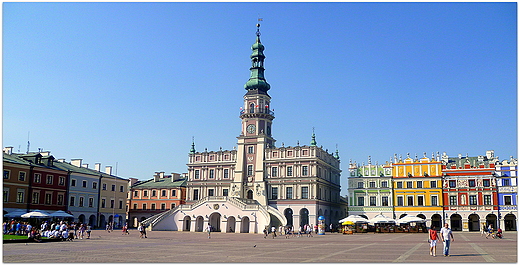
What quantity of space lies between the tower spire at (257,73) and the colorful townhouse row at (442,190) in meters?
18.1

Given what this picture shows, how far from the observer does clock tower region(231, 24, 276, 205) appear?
7444 cm

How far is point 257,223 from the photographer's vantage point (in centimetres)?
6438

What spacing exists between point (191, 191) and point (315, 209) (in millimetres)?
19642

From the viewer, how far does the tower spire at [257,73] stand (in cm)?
7769

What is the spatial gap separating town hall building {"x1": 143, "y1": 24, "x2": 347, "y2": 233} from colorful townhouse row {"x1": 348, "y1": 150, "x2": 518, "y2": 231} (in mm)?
6170

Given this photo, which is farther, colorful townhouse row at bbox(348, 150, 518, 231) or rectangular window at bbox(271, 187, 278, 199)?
rectangular window at bbox(271, 187, 278, 199)

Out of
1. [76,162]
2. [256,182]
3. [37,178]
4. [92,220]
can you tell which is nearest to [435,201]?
[256,182]

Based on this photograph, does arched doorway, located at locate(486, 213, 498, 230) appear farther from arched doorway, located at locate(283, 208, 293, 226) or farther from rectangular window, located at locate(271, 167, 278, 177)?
rectangular window, located at locate(271, 167, 278, 177)

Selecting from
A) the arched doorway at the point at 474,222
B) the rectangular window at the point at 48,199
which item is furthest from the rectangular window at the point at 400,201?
the rectangular window at the point at 48,199

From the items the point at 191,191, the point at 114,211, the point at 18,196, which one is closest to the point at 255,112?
the point at 191,191

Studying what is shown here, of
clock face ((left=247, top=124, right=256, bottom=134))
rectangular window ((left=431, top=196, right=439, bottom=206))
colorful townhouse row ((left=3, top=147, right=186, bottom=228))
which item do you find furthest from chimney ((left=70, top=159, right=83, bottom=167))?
rectangular window ((left=431, top=196, right=439, bottom=206))

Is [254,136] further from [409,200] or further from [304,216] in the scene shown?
[409,200]

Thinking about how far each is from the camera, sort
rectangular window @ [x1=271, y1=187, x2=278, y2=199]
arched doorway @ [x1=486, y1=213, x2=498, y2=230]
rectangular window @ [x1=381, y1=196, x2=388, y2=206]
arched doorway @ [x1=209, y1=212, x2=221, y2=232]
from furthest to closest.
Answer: rectangular window @ [x1=381, y1=196, x2=388, y2=206] < rectangular window @ [x1=271, y1=187, x2=278, y2=199] < arched doorway @ [x1=209, y1=212, x2=221, y2=232] < arched doorway @ [x1=486, y1=213, x2=498, y2=230]

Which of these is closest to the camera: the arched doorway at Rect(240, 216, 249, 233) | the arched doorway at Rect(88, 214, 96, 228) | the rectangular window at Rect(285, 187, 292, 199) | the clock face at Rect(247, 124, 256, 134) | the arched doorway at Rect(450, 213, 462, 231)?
the arched doorway at Rect(240, 216, 249, 233)
